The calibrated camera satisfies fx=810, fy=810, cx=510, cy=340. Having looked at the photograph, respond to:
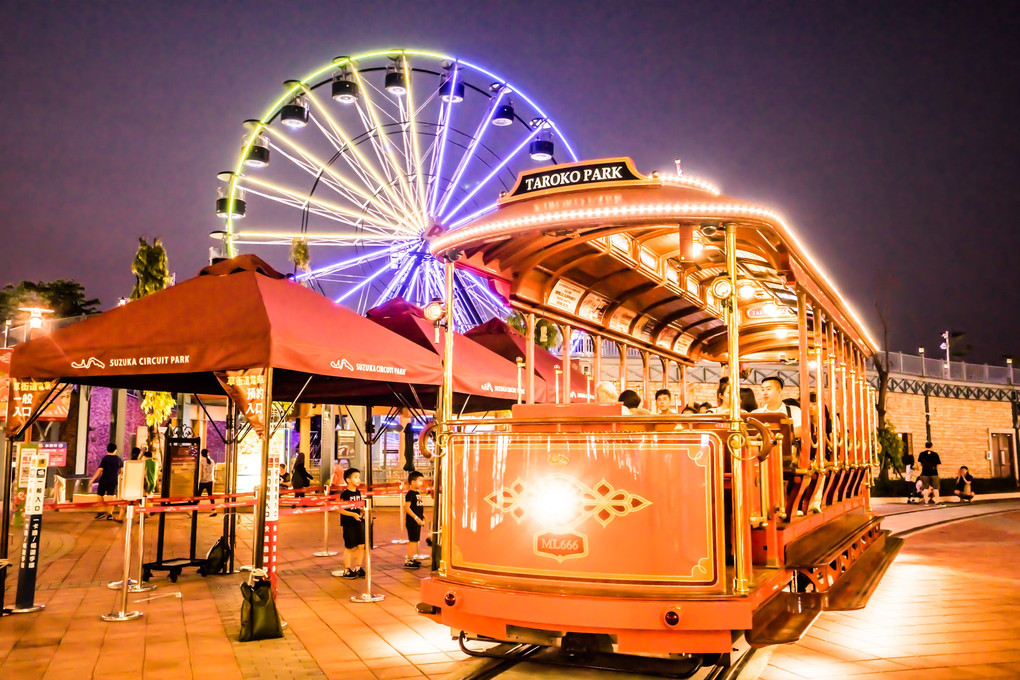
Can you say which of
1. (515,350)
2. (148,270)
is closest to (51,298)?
(148,270)

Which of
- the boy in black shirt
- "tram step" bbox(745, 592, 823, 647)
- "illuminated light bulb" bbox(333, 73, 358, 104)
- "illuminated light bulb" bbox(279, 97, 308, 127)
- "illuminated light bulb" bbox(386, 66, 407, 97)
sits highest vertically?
"illuminated light bulb" bbox(386, 66, 407, 97)

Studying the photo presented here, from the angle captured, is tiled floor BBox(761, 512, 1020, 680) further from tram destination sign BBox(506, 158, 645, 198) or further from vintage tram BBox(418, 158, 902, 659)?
tram destination sign BBox(506, 158, 645, 198)

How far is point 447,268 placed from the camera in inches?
228

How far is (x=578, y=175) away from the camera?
5.39 meters

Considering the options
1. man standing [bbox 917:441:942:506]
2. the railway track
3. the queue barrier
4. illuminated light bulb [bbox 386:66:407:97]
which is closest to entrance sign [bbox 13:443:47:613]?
the queue barrier

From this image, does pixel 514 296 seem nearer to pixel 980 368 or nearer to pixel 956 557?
pixel 956 557

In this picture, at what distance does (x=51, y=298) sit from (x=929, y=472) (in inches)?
1509

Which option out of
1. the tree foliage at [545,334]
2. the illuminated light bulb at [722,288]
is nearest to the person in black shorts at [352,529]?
the illuminated light bulb at [722,288]

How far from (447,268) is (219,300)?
276 cm

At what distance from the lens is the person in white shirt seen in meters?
6.62

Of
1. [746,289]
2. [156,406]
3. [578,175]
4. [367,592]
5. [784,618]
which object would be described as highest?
[578,175]

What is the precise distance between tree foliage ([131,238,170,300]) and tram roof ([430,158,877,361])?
17174 millimetres

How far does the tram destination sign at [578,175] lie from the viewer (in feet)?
17.3

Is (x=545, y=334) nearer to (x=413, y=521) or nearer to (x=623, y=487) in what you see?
(x=413, y=521)
